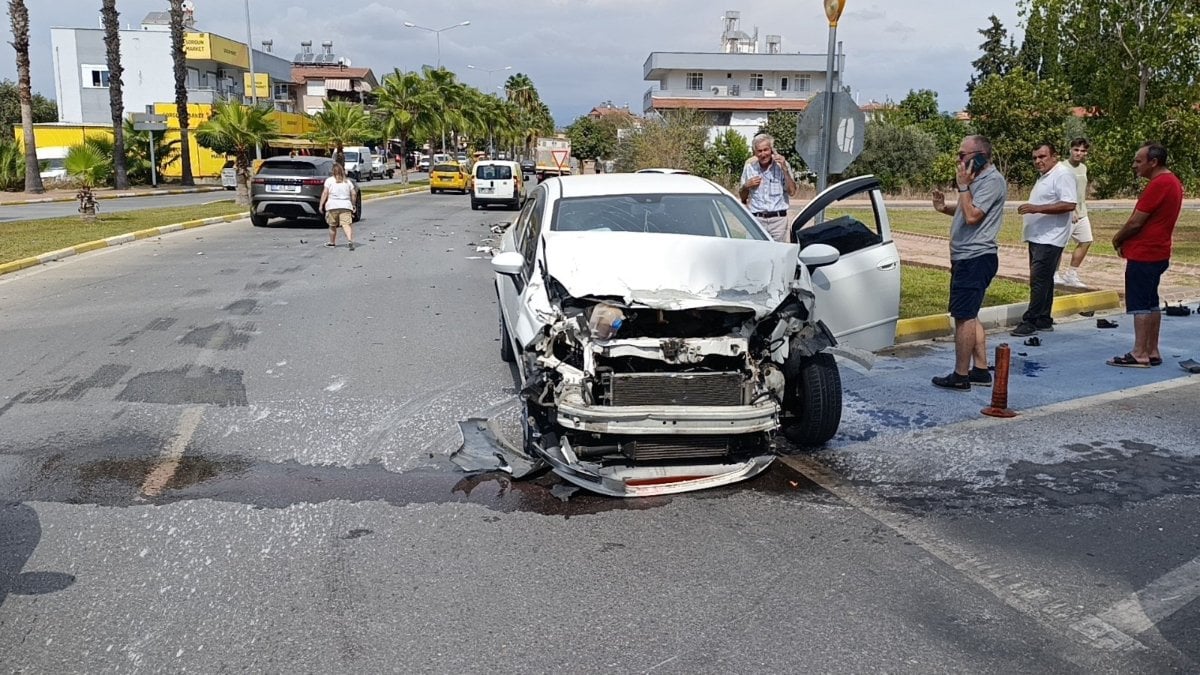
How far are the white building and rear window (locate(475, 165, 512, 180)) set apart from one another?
39.2m

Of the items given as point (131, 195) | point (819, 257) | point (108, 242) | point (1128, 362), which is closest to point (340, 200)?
point (108, 242)

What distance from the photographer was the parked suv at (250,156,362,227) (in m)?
21.0

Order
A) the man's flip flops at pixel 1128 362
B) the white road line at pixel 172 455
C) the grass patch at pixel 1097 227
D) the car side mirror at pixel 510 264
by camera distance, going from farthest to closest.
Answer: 1. the grass patch at pixel 1097 227
2. the man's flip flops at pixel 1128 362
3. the car side mirror at pixel 510 264
4. the white road line at pixel 172 455

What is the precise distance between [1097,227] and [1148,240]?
648 inches

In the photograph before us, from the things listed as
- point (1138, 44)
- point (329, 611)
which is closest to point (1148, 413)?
point (329, 611)

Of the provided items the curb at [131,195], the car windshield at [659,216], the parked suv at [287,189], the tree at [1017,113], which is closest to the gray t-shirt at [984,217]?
the car windshield at [659,216]

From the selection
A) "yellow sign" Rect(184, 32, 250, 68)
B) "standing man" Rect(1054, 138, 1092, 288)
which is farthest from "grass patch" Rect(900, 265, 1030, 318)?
"yellow sign" Rect(184, 32, 250, 68)

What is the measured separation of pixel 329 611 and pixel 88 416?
359 cm

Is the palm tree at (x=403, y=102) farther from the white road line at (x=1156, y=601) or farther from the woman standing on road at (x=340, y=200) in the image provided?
the white road line at (x=1156, y=601)

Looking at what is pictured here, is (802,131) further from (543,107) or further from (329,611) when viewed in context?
(543,107)

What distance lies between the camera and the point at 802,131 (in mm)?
10094

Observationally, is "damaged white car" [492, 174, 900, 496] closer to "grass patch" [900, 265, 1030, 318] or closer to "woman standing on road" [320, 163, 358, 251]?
"grass patch" [900, 265, 1030, 318]

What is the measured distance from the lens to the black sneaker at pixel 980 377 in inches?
297

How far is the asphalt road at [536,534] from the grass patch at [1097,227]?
9.96 m
